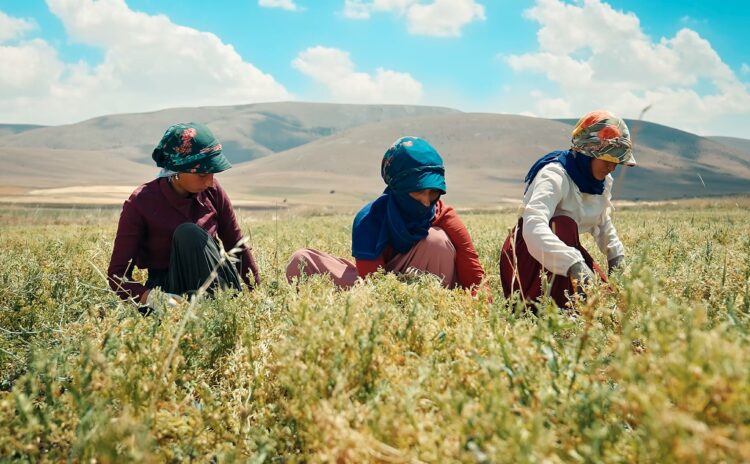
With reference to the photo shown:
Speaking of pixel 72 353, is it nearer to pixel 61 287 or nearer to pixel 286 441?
pixel 286 441

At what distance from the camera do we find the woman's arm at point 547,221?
9.94ft

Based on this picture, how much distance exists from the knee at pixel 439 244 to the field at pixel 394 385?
3.52 feet

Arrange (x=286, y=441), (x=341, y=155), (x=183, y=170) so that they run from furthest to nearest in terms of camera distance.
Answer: (x=341, y=155)
(x=183, y=170)
(x=286, y=441)

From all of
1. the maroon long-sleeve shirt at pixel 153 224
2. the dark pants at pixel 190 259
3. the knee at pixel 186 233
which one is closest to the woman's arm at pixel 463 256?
the maroon long-sleeve shirt at pixel 153 224

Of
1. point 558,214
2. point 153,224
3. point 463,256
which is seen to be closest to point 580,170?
point 558,214

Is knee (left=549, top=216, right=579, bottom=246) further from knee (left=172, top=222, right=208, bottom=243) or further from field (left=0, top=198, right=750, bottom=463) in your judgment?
knee (left=172, top=222, right=208, bottom=243)

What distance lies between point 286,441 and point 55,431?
2.17 feet

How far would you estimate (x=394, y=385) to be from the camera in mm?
1619

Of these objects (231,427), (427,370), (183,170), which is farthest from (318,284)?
(183,170)

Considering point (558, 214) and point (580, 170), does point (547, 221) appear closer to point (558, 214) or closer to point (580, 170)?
point (558, 214)

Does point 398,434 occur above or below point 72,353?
above

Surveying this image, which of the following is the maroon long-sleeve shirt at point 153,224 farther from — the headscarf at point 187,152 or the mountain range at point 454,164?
the mountain range at point 454,164

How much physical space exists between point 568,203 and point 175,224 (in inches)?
103

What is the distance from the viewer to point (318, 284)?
2.52 metres
